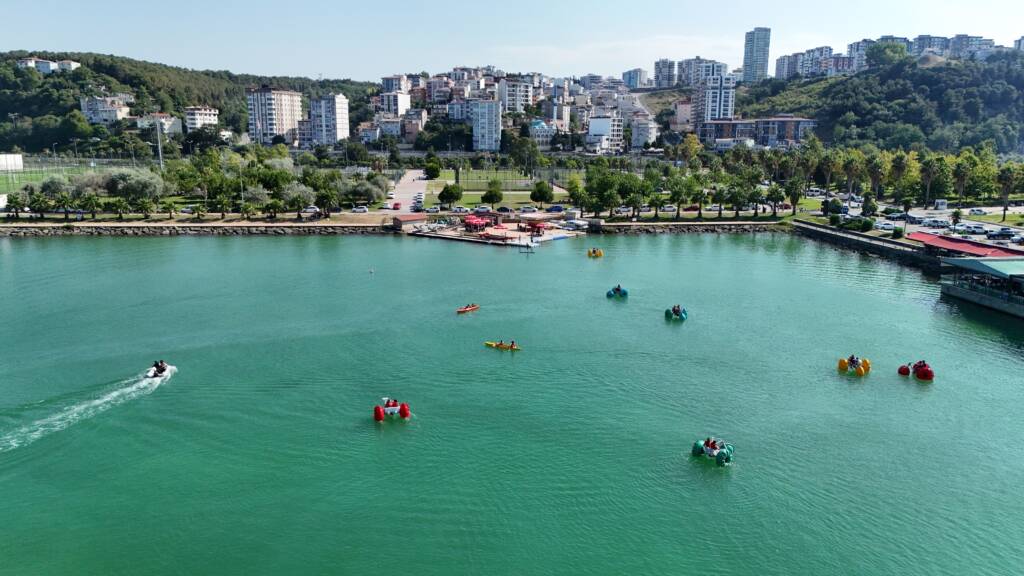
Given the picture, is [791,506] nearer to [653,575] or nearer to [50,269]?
[653,575]

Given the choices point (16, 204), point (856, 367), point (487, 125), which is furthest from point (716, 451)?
point (487, 125)

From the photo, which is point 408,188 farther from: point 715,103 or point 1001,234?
point 715,103

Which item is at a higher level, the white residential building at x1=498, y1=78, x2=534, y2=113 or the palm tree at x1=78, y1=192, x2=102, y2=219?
the white residential building at x1=498, y1=78, x2=534, y2=113

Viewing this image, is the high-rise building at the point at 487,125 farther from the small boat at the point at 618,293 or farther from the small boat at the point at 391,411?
the small boat at the point at 391,411

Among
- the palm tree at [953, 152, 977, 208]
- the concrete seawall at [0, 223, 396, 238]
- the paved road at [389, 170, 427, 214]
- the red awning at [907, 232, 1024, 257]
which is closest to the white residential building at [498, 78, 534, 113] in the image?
the paved road at [389, 170, 427, 214]

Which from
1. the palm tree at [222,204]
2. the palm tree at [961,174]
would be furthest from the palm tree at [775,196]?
the palm tree at [222,204]

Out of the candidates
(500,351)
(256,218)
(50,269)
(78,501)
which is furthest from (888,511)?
(256,218)

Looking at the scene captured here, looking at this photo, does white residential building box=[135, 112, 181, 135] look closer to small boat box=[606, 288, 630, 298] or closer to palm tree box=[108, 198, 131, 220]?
palm tree box=[108, 198, 131, 220]
